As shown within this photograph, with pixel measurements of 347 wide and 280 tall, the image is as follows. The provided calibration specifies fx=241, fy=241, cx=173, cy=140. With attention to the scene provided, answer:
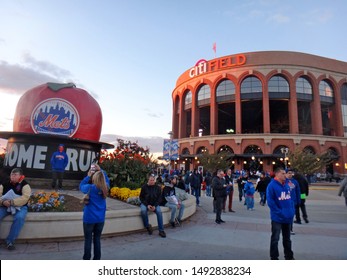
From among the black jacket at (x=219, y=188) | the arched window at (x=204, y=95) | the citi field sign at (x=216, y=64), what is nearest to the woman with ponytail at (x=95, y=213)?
the black jacket at (x=219, y=188)

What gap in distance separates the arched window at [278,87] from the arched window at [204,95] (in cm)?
1119

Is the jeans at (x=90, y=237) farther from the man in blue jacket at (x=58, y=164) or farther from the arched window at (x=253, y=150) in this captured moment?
the arched window at (x=253, y=150)

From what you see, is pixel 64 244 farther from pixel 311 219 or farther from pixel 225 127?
pixel 225 127

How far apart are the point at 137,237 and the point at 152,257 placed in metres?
1.56

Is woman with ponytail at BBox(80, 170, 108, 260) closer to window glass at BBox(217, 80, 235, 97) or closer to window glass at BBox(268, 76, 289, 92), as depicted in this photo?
window glass at BBox(217, 80, 235, 97)

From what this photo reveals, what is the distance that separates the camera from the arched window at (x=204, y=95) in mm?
47494

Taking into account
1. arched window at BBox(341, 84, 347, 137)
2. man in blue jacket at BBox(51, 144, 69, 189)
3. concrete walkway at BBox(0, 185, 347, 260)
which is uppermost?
arched window at BBox(341, 84, 347, 137)

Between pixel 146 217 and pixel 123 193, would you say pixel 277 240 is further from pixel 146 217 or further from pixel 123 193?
pixel 123 193

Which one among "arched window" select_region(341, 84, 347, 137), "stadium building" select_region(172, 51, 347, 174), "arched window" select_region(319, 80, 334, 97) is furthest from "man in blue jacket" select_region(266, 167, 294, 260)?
"arched window" select_region(341, 84, 347, 137)

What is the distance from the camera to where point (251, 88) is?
4366 cm

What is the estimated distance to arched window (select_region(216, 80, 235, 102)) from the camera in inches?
1759

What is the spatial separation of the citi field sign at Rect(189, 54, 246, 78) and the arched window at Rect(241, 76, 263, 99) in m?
3.40

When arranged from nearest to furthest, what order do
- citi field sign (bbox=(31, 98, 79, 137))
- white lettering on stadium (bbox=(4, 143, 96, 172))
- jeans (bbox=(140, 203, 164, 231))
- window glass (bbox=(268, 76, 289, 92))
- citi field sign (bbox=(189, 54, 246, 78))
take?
jeans (bbox=(140, 203, 164, 231))
white lettering on stadium (bbox=(4, 143, 96, 172))
citi field sign (bbox=(31, 98, 79, 137))
window glass (bbox=(268, 76, 289, 92))
citi field sign (bbox=(189, 54, 246, 78))

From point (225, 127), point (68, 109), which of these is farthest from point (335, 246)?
point (225, 127)
